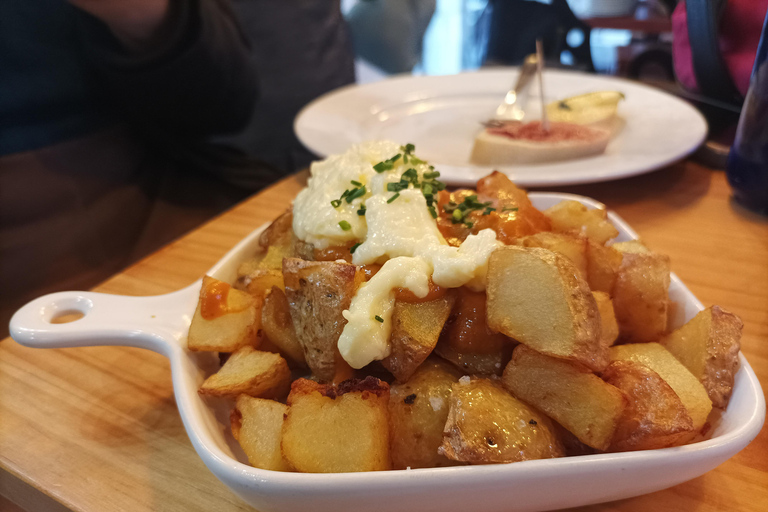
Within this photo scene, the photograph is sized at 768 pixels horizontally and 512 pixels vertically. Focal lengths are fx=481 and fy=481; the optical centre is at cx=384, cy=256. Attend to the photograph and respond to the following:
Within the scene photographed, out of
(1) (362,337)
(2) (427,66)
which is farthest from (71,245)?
(2) (427,66)

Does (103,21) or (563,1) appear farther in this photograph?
(563,1)

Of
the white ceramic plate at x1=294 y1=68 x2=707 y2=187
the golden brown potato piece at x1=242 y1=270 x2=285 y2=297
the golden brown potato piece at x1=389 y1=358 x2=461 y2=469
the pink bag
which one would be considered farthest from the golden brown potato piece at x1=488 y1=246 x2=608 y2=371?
the pink bag

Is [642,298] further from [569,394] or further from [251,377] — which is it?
[251,377]

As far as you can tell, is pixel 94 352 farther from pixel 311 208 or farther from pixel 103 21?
pixel 103 21

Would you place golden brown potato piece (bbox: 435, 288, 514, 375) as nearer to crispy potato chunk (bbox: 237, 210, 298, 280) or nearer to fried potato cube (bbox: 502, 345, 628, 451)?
fried potato cube (bbox: 502, 345, 628, 451)

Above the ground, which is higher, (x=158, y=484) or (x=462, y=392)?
(x=462, y=392)

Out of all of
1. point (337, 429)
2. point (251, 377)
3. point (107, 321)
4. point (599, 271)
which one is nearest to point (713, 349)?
point (599, 271)
